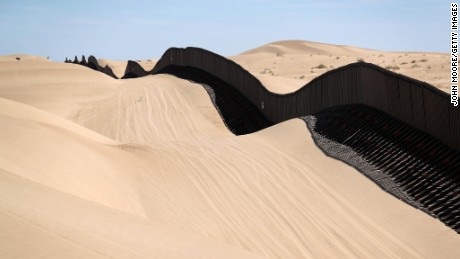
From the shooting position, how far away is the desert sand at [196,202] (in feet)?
18.5

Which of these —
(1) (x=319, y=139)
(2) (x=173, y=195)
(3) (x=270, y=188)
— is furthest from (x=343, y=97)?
(2) (x=173, y=195)

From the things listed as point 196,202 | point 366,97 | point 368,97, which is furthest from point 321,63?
point 196,202

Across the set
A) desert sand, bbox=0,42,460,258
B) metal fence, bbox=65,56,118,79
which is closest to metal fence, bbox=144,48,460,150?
desert sand, bbox=0,42,460,258

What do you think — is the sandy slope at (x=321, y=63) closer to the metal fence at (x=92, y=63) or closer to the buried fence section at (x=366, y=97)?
the buried fence section at (x=366, y=97)

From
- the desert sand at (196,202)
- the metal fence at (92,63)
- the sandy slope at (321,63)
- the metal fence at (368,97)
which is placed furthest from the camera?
the metal fence at (92,63)

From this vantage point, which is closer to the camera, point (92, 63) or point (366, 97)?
point (366, 97)

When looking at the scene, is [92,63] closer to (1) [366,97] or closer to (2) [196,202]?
(1) [366,97]

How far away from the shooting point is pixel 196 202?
10.1 meters

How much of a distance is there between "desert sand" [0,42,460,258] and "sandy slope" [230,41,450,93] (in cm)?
1344

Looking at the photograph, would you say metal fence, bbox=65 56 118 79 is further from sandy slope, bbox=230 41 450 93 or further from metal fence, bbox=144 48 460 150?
metal fence, bbox=144 48 460 150

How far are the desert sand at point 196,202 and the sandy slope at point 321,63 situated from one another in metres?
13.4

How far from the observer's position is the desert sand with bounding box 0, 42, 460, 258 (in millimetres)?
5634

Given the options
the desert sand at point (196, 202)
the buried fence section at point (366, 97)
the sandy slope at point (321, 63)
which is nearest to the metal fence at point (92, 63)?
the sandy slope at point (321, 63)

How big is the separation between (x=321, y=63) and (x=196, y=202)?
4639cm
